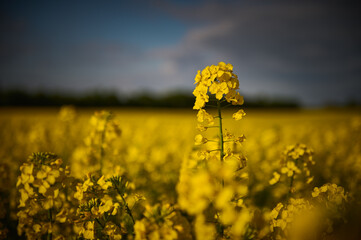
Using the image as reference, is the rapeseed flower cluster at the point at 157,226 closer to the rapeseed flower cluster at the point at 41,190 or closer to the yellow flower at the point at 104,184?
the yellow flower at the point at 104,184

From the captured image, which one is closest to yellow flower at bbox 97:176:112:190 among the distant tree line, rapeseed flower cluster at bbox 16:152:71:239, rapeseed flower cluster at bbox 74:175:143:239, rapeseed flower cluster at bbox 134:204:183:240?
rapeseed flower cluster at bbox 74:175:143:239

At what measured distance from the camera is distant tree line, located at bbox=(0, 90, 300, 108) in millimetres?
26984

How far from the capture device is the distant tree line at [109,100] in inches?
1062

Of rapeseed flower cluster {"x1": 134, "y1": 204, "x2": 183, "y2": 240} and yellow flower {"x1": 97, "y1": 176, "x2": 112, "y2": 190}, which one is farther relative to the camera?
yellow flower {"x1": 97, "y1": 176, "x2": 112, "y2": 190}

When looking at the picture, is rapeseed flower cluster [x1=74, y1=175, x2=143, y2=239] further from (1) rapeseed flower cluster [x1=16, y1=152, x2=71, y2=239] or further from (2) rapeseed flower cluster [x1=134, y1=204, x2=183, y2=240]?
(2) rapeseed flower cluster [x1=134, y1=204, x2=183, y2=240]

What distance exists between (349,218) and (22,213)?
3.19 m

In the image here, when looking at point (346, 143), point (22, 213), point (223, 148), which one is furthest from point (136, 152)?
point (346, 143)

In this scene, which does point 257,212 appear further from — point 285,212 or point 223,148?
point 223,148

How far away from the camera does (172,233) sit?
4.42 feet

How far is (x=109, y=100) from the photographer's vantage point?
3039 cm

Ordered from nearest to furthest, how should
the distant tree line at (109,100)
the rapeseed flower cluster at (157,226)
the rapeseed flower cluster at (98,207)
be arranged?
the rapeseed flower cluster at (157,226) → the rapeseed flower cluster at (98,207) → the distant tree line at (109,100)

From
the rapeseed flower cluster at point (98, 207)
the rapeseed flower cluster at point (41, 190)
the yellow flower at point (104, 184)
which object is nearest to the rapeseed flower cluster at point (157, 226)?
the rapeseed flower cluster at point (98, 207)

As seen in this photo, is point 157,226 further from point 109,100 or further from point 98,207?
point 109,100

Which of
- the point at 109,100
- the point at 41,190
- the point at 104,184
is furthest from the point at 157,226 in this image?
the point at 109,100
